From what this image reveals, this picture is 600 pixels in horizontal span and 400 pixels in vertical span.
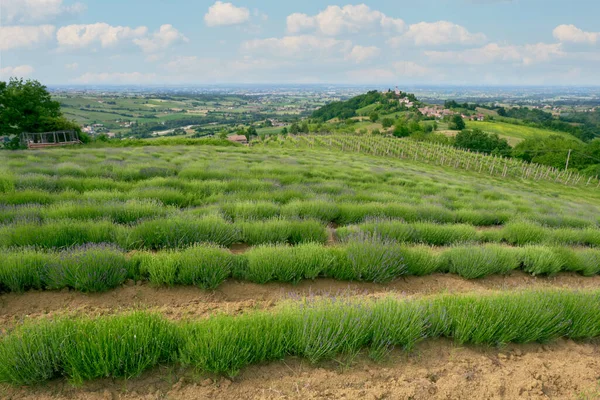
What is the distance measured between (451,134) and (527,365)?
102597 mm

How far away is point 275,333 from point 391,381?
0.90m

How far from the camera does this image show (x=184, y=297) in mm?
3559

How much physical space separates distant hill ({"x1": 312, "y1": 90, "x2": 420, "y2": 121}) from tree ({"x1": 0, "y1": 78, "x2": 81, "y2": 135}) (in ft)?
369

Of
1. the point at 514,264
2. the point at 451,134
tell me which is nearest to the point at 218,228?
the point at 514,264

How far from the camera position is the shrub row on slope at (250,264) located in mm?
3465

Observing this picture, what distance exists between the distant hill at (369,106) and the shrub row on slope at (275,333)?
470ft

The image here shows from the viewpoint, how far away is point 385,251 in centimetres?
429

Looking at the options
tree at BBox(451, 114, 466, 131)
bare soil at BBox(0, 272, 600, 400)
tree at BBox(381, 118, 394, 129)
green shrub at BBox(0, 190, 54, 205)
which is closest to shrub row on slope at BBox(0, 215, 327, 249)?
bare soil at BBox(0, 272, 600, 400)

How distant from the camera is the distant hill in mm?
146125

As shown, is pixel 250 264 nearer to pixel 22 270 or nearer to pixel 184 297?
pixel 184 297

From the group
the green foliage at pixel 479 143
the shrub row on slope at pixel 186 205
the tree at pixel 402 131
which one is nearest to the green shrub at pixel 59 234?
the shrub row on slope at pixel 186 205

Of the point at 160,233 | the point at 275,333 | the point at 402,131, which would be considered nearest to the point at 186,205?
the point at 160,233

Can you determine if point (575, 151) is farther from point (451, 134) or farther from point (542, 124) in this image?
point (542, 124)

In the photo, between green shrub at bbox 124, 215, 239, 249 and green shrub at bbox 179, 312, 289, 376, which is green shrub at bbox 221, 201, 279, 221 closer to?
green shrub at bbox 124, 215, 239, 249
